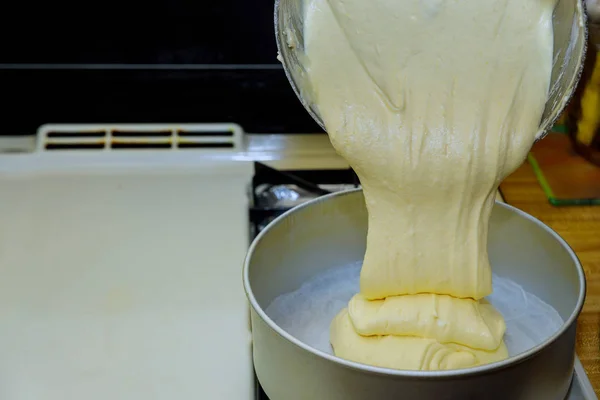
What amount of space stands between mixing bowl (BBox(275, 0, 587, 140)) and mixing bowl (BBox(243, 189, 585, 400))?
4.4 inches

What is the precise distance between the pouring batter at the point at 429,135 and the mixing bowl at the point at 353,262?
7 centimetres

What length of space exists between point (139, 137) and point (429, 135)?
55 centimetres

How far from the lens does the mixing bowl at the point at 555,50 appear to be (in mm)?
538

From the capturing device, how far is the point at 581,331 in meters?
0.68

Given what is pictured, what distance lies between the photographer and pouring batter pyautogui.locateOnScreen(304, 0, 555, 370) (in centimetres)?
53

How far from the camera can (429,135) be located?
532 mm

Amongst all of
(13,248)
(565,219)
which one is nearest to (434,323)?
(565,219)

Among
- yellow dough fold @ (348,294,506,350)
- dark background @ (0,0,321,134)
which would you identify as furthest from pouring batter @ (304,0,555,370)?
dark background @ (0,0,321,134)

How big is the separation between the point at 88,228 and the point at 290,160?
0.93ft

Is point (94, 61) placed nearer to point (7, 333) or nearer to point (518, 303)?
point (7, 333)

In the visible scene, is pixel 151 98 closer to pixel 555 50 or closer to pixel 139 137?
pixel 139 137

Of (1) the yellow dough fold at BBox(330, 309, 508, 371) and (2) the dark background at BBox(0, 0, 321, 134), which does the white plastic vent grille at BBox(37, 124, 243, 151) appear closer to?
(2) the dark background at BBox(0, 0, 321, 134)

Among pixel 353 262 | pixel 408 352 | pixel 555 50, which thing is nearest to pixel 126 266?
pixel 353 262

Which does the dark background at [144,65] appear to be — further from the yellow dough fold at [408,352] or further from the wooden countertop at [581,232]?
the yellow dough fold at [408,352]
